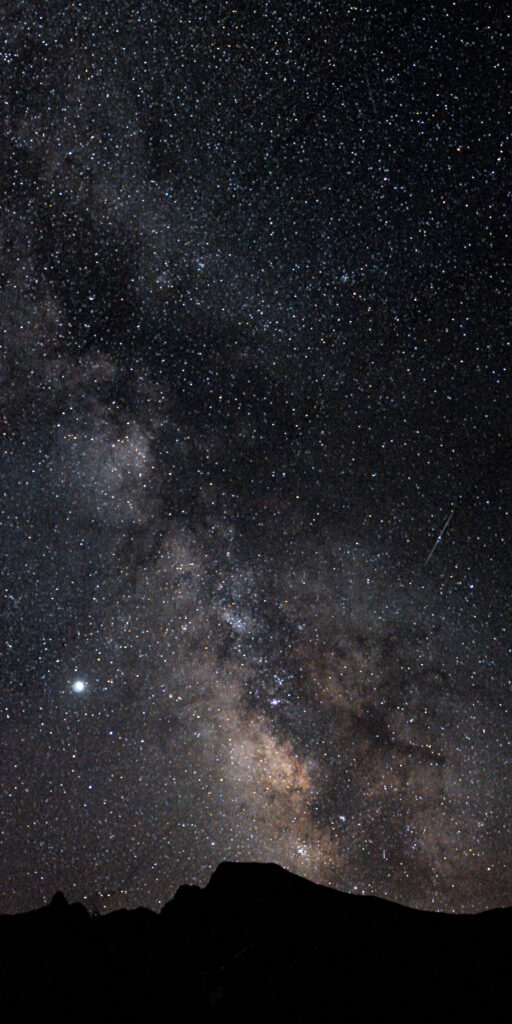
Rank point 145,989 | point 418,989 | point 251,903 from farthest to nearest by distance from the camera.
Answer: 1. point 251,903
2. point 145,989
3. point 418,989

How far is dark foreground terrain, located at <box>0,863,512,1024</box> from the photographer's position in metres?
10.1

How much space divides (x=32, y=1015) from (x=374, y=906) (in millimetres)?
7019

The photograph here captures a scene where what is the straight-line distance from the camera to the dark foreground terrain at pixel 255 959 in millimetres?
10062

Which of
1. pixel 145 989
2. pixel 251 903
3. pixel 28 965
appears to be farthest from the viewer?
pixel 251 903

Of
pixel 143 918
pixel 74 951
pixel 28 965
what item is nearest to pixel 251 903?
pixel 143 918

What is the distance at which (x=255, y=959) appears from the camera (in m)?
11.4

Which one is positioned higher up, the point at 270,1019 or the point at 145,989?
the point at 145,989

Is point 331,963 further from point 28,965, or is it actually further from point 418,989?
point 28,965

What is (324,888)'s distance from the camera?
14.5 metres

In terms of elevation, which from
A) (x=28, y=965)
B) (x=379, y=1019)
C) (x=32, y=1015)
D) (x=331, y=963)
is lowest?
(x=379, y=1019)

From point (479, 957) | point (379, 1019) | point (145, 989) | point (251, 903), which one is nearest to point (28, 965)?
point (145, 989)

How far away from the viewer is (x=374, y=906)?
13695mm

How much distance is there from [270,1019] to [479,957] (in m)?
3.87

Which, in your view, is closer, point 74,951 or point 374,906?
point 74,951
